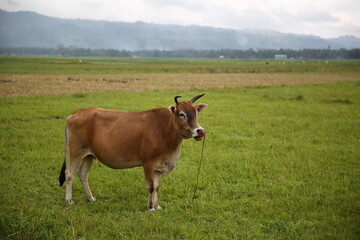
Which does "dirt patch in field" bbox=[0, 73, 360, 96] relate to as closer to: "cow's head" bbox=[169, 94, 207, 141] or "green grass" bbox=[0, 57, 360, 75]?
"green grass" bbox=[0, 57, 360, 75]

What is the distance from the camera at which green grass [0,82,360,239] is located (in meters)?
5.98

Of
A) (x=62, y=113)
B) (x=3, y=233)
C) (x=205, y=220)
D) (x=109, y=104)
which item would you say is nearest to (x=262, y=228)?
(x=205, y=220)

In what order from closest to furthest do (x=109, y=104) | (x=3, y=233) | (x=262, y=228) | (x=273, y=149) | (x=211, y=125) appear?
(x=3, y=233) → (x=262, y=228) → (x=273, y=149) → (x=211, y=125) → (x=109, y=104)

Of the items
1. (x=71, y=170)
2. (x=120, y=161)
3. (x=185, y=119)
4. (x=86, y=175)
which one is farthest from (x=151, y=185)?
(x=71, y=170)

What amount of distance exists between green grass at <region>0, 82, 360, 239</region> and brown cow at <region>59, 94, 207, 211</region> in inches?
29.0

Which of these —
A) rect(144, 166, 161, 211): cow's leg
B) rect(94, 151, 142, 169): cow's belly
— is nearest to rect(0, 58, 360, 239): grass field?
rect(144, 166, 161, 211): cow's leg

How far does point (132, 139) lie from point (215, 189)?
2530mm

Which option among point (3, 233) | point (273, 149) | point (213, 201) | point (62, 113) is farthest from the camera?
point (62, 113)

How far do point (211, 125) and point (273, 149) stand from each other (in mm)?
4382

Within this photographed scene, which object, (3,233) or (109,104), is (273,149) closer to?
(3,233)

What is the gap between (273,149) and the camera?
11344 mm

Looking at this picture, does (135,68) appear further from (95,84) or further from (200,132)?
(200,132)

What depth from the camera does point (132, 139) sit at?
7.02m

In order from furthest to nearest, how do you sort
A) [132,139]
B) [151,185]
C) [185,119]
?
[132,139]
[151,185]
[185,119]
